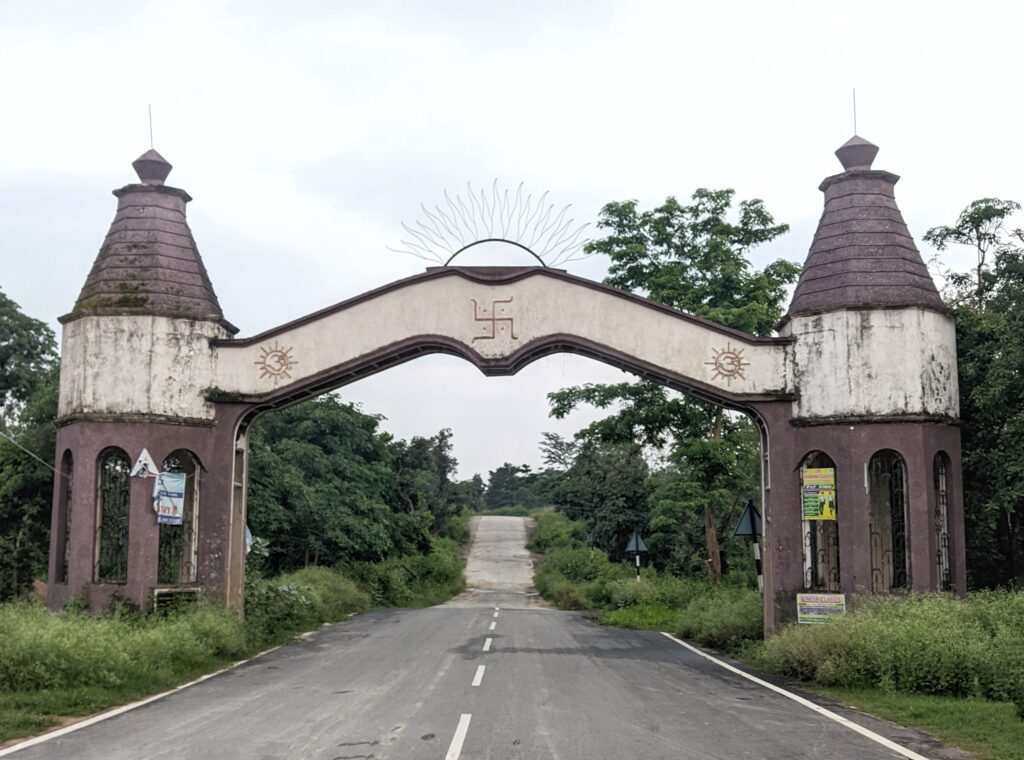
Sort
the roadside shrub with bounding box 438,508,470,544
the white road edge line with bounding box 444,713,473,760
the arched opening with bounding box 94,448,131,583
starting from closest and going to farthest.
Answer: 1. the white road edge line with bounding box 444,713,473,760
2. the arched opening with bounding box 94,448,131,583
3. the roadside shrub with bounding box 438,508,470,544

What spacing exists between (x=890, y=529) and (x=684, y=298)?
32.1 ft

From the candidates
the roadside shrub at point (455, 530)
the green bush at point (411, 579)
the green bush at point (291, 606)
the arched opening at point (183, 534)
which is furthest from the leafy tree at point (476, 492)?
the arched opening at point (183, 534)

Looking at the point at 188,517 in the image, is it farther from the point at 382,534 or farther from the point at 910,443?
the point at 382,534

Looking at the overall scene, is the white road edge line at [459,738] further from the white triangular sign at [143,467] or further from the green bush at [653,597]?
the white triangular sign at [143,467]

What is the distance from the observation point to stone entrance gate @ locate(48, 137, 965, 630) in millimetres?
17500

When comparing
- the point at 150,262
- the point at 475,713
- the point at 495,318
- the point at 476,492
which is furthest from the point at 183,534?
the point at 476,492

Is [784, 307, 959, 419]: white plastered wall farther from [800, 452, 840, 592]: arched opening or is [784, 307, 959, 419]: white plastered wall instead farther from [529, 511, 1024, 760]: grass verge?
[529, 511, 1024, 760]: grass verge

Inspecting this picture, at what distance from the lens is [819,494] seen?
57.5 feet

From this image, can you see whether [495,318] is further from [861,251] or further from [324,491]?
[324,491]

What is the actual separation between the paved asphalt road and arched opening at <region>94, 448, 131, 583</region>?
13.5ft

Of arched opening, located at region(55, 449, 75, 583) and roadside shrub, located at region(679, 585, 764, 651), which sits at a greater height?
arched opening, located at region(55, 449, 75, 583)

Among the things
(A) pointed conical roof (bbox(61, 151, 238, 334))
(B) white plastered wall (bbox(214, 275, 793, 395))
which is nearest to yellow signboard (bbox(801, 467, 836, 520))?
(B) white plastered wall (bbox(214, 275, 793, 395))

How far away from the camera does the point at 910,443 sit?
1714 cm

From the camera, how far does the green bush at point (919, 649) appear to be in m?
12.2
